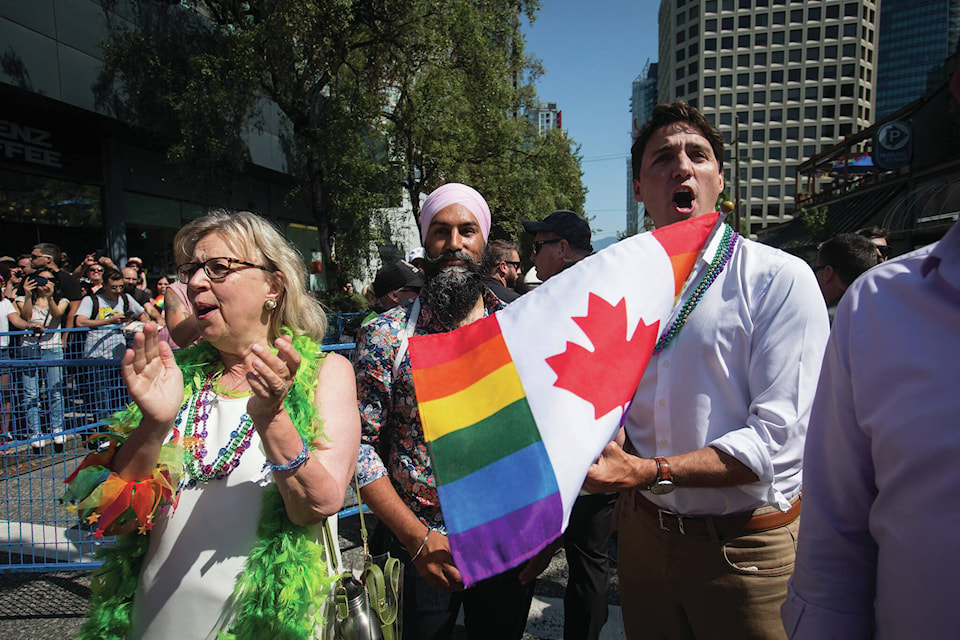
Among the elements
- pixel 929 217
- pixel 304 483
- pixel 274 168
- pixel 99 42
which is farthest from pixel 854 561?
pixel 929 217

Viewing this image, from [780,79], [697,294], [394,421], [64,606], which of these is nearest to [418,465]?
[394,421]

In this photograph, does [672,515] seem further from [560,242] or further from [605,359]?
[560,242]

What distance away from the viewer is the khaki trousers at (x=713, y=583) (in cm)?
158

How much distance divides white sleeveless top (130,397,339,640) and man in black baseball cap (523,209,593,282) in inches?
104

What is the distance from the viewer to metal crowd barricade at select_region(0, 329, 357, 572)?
3.59m

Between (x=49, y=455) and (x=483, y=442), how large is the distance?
351cm

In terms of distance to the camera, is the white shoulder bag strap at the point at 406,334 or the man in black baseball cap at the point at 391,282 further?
the man in black baseball cap at the point at 391,282

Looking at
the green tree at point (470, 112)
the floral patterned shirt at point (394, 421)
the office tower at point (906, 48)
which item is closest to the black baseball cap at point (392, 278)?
the floral patterned shirt at point (394, 421)

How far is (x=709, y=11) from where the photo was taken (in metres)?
96.1

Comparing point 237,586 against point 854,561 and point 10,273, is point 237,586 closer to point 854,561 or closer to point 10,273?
point 854,561

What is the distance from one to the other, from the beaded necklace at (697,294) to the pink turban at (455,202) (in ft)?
2.82

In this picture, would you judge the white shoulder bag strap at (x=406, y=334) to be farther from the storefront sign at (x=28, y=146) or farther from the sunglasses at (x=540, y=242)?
the storefront sign at (x=28, y=146)

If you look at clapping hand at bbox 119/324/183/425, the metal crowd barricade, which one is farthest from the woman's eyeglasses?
the metal crowd barricade

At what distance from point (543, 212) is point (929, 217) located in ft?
52.2
